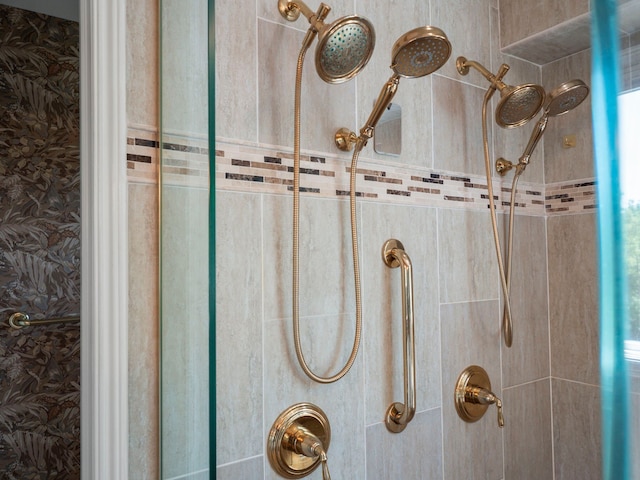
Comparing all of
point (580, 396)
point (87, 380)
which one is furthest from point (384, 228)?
point (580, 396)

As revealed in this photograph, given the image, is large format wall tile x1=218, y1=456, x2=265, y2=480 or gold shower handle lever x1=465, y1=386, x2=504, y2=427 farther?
gold shower handle lever x1=465, y1=386, x2=504, y2=427

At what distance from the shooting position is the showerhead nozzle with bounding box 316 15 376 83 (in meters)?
0.88

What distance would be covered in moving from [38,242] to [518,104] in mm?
1817

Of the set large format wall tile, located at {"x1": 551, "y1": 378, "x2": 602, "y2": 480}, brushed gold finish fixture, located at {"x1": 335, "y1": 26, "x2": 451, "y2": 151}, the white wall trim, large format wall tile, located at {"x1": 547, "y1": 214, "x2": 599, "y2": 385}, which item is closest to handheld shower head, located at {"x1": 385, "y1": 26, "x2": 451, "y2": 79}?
brushed gold finish fixture, located at {"x1": 335, "y1": 26, "x2": 451, "y2": 151}

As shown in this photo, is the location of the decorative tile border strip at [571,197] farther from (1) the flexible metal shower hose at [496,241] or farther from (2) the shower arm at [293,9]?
(2) the shower arm at [293,9]

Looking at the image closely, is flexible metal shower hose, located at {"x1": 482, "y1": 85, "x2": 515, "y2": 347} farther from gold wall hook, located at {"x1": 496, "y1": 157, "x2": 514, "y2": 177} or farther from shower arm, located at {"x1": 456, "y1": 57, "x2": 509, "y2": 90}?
gold wall hook, located at {"x1": 496, "y1": 157, "x2": 514, "y2": 177}

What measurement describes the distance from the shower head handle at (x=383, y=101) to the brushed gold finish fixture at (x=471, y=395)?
866 millimetres

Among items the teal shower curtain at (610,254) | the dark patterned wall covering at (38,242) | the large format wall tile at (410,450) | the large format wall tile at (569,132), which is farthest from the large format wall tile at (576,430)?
the dark patterned wall covering at (38,242)

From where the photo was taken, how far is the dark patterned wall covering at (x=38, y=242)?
5.43 ft

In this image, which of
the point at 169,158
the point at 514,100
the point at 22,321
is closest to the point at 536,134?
the point at 514,100

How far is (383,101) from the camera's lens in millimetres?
1080

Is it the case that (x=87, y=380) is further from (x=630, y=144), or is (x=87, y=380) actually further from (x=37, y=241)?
(x=37, y=241)

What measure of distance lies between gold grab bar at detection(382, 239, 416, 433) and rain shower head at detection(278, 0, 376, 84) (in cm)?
51

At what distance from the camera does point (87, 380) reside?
84 cm
